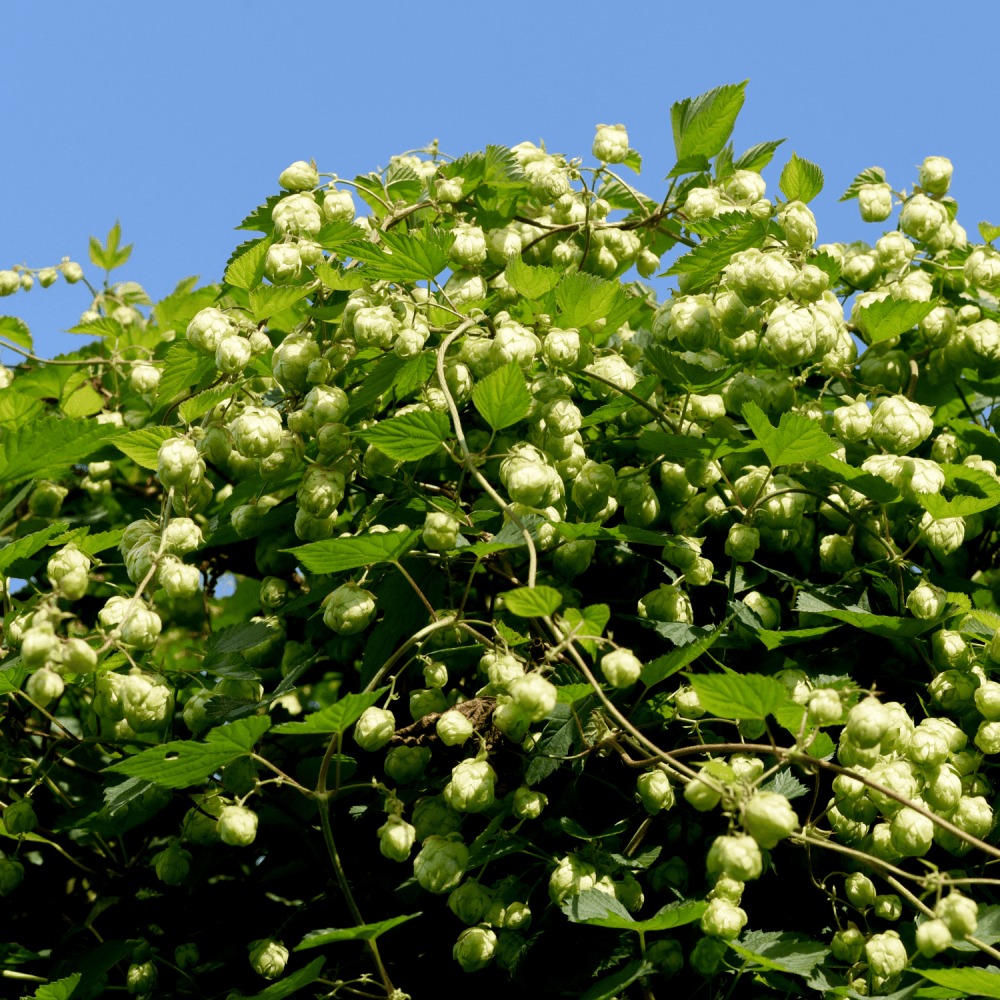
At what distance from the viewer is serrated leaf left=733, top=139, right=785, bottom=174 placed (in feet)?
8.17

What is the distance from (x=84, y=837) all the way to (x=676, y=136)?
2.15 m

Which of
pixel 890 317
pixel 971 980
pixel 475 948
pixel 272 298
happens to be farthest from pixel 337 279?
pixel 971 980

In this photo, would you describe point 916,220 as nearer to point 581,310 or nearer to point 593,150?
point 593,150

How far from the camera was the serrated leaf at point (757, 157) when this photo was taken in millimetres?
2490

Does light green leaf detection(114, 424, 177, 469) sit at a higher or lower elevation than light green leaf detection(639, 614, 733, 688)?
higher

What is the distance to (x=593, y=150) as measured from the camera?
2488mm

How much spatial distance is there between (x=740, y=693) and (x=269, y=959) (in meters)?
1.07

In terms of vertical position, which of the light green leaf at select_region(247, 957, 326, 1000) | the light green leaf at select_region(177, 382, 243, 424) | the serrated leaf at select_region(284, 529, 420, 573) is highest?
the light green leaf at select_region(177, 382, 243, 424)

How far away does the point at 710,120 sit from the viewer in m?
2.38

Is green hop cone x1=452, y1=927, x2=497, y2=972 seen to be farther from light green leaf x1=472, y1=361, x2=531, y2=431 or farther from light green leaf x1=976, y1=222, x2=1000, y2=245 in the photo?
light green leaf x1=976, y1=222, x2=1000, y2=245

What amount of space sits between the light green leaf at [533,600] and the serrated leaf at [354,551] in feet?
1.02

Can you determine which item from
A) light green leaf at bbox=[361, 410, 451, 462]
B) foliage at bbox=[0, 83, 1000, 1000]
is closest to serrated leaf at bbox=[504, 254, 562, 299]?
foliage at bbox=[0, 83, 1000, 1000]

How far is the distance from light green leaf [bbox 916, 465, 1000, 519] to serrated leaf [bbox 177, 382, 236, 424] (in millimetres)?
1365

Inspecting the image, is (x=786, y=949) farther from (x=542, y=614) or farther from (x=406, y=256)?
(x=406, y=256)
